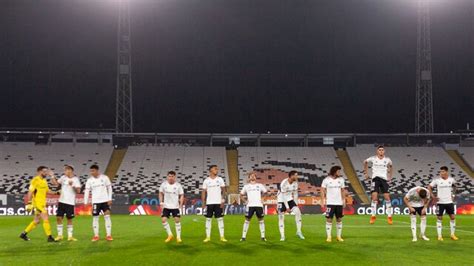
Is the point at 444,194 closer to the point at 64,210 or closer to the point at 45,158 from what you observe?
the point at 64,210

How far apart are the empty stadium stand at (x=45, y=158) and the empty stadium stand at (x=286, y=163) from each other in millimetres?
17937

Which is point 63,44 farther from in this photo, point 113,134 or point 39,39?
point 113,134

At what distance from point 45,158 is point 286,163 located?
1169 inches

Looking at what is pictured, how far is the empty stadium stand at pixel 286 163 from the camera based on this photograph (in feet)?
188

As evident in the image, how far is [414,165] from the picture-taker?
61125 millimetres

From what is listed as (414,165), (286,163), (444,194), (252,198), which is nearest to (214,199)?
(252,198)

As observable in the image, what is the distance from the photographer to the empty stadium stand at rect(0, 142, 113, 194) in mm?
55816

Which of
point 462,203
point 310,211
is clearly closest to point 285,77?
point 310,211

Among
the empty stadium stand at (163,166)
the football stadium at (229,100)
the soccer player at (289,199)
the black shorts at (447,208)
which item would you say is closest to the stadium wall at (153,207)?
the football stadium at (229,100)

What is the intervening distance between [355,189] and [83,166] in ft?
105

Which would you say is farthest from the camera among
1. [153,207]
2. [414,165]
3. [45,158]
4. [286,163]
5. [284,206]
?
[286,163]

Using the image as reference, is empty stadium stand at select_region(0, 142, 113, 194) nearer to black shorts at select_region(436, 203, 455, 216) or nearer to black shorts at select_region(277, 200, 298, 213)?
black shorts at select_region(277, 200, 298, 213)

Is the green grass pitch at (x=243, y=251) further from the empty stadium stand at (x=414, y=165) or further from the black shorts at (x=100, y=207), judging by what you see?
the empty stadium stand at (x=414, y=165)

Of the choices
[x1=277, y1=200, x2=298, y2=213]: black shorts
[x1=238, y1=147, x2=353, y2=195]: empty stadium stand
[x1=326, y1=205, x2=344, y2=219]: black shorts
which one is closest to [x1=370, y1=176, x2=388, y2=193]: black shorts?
[x1=326, y1=205, x2=344, y2=219]: black shorts
